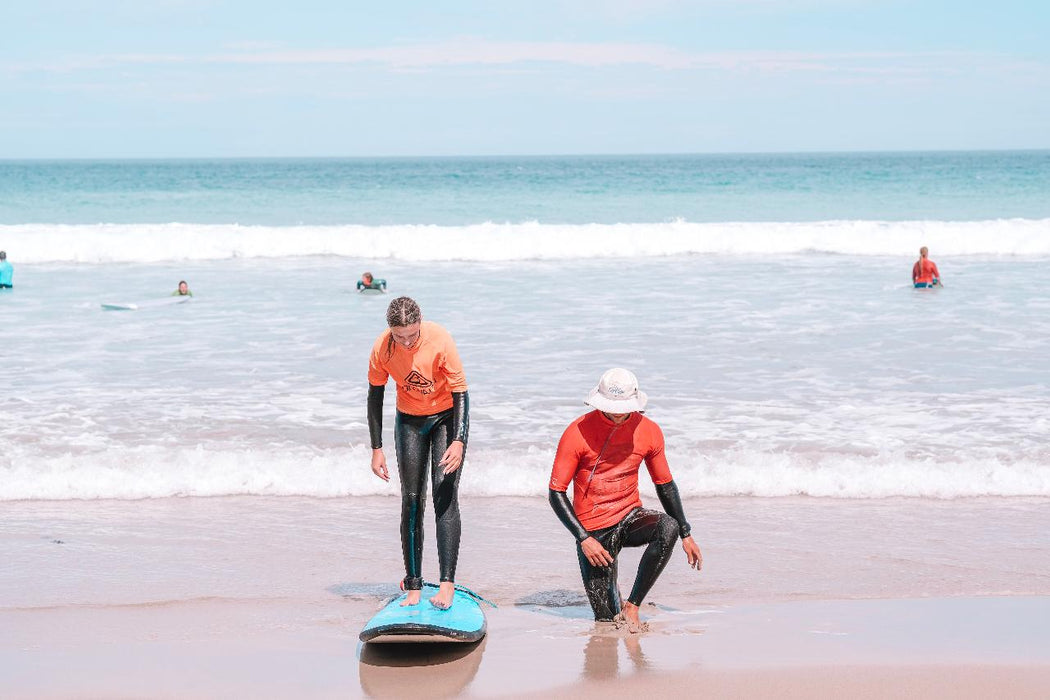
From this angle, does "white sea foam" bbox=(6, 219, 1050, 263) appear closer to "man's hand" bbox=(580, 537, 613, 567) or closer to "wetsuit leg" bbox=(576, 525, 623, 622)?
"wetsuit leg" bbox=(576, 525, 623, 622)

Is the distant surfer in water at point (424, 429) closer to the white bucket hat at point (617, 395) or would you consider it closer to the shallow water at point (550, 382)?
the white bucket hat at point (617, 395)

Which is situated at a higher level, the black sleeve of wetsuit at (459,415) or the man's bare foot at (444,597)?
the black sleeve of wetsuit at (459,415)

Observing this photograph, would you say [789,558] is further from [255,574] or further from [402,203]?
[402,203]

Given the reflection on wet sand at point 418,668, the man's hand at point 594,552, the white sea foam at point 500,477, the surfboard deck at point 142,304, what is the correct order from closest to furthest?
the reflection on wet sand at point 418,668 → the man's hand at point 594,552 → the white sea foam at point 500,477 → the surfboard deck at point 142,304

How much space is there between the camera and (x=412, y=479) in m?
5.63

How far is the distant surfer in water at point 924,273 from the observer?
19.4m

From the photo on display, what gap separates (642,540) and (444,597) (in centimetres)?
104

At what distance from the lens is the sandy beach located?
4.82 m

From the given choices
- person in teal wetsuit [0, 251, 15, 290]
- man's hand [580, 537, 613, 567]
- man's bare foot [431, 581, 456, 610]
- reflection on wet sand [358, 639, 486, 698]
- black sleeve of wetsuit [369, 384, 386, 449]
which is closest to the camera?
reflection on wet sand [358, 639, 486, 698]

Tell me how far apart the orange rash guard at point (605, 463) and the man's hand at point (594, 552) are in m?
0.18

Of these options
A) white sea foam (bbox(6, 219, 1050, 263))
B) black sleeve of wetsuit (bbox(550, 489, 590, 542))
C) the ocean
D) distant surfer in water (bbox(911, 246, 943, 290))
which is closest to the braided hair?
black sleeve of wetsuit (bbox(550, 489, 590, 542))

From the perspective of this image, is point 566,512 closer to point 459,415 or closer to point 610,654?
point 610,654

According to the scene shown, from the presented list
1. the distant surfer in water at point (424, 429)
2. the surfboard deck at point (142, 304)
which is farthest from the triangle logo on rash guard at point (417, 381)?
the surfboard deck at point (142, 304)

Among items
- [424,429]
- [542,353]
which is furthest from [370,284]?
[424,429]
